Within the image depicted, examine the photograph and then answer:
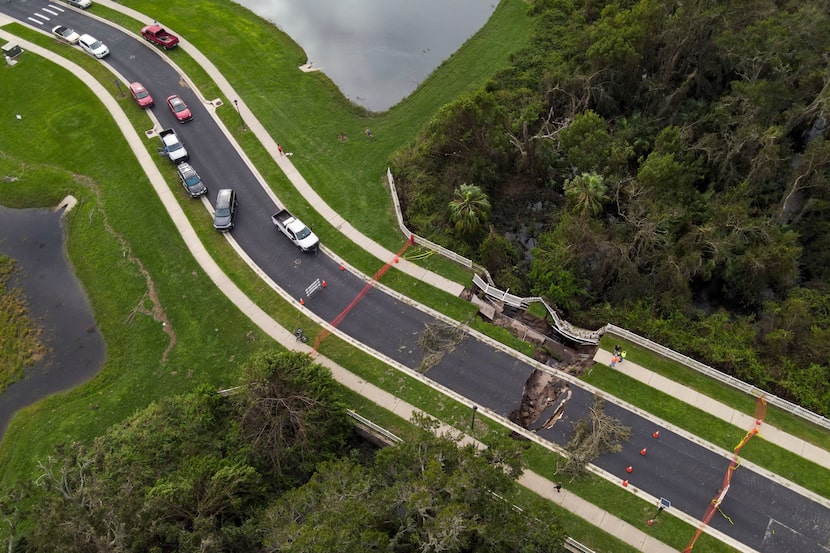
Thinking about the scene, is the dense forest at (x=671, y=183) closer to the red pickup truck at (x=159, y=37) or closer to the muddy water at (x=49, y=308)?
the muddy water at (x=49, y=308)

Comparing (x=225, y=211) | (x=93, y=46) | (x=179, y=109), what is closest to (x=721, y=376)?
(x=225, y=211)

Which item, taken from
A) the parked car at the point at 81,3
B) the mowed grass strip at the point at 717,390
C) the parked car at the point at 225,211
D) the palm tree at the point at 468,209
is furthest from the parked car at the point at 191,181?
the mowed grass strip at the point at 717,390

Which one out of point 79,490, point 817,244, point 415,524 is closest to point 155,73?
point 79,490

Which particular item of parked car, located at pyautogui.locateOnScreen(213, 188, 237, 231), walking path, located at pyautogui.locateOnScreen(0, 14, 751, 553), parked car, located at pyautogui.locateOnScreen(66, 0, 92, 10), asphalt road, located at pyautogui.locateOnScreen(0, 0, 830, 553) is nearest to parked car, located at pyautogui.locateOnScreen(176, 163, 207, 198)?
asphalt road, located at pyautogui.locateOnScreen(0, 0, 830, 553)

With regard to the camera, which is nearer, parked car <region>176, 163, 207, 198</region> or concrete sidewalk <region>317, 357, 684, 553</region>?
concrete sidewalk <region>317, 357, 684, 553</region>

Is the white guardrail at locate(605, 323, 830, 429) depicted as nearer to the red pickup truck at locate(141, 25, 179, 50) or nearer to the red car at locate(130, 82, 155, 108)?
the red car at locate(130, 82, 155, 108)

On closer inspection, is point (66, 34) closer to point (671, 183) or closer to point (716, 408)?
point (671, 183)
